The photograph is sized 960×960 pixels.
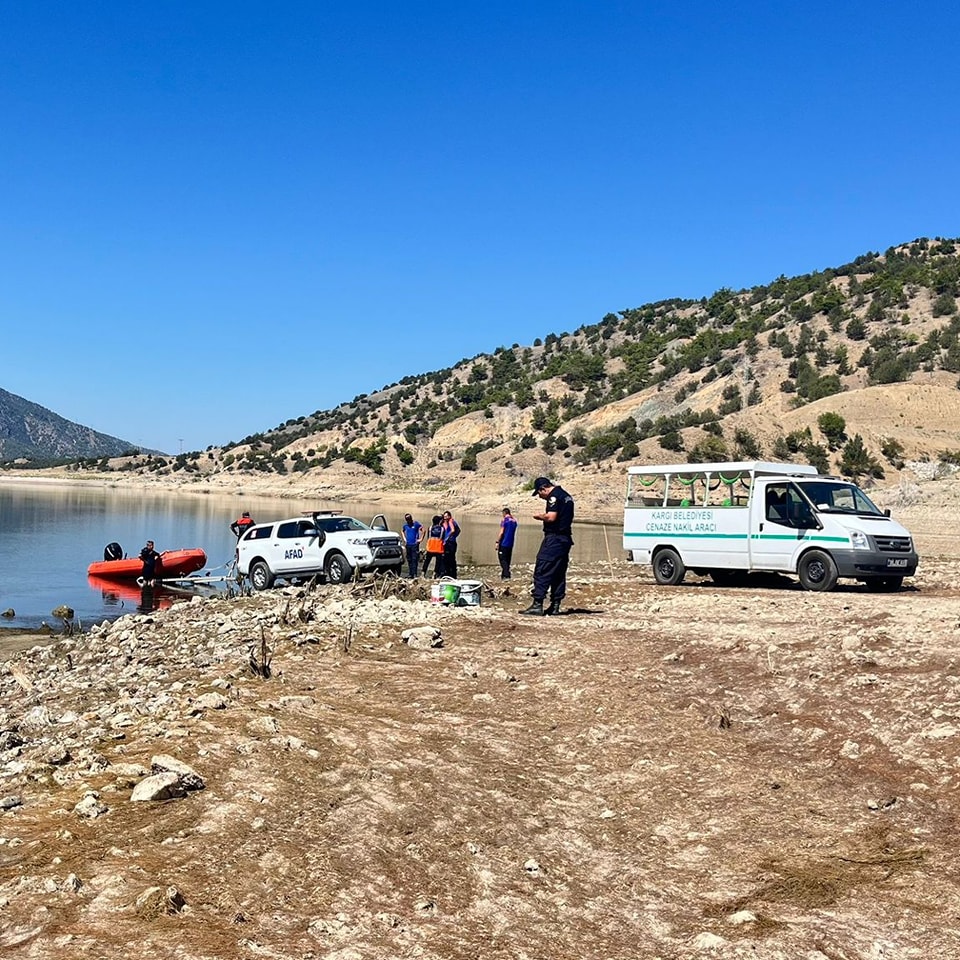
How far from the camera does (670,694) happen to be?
9594mm

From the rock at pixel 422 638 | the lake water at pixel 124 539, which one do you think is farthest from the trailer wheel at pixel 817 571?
the rock at pixel 422 638

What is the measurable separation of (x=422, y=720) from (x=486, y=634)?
4507 mm

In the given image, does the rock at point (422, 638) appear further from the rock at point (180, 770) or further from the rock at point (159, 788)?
the rock at point (159, 788)

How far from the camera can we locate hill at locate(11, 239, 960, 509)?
6341 centimetres

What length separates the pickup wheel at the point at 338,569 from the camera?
23.5 m

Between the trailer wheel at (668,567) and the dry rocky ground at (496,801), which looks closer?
the dry rocky ground at (496,801)

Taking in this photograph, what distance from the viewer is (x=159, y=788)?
632cm

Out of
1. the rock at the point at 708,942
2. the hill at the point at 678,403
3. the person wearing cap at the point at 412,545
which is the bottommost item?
the rock at the point at 708,942

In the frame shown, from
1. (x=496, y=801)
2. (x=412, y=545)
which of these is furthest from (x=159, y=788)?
(x=412, y=545)

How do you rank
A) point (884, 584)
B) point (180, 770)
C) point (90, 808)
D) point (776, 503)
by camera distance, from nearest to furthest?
1. point (90, 808)
2. point (180, 770)
3. point (884, 584)
4. point (776, 503)

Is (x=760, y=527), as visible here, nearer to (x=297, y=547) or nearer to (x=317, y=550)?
(x=317, y=550)

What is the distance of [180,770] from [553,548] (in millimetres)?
8592

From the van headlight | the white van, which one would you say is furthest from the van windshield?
the van headlight

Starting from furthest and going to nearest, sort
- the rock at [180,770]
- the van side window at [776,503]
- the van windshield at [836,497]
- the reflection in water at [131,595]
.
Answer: the reflection in water at [131,595]
the van side window at [776,503]
the van windshield at [836,497]
the rock at [180,770]
